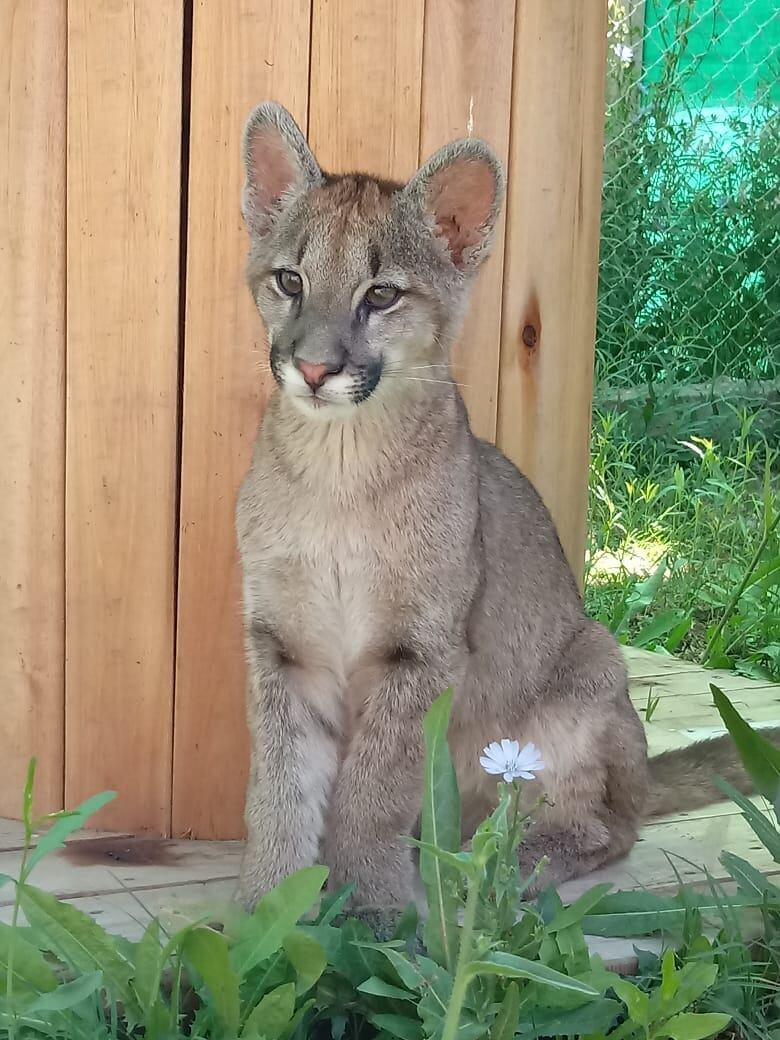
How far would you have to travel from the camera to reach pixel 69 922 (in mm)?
2160

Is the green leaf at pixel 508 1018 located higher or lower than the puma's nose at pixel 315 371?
lower

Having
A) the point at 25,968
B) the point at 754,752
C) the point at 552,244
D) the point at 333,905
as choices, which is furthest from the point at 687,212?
the point at 25,968

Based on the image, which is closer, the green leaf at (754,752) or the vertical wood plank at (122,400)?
the green leaf at (754,752)

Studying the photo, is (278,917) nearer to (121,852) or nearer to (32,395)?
(121,852)

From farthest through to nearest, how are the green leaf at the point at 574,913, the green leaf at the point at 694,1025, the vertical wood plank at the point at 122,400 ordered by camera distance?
the vertical wood plank at the point at 122,400 < the green leaf at the point at 574,913 < the green leaf at the point at 694,1025

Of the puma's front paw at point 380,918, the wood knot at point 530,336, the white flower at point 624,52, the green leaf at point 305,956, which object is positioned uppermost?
the white flower at point 624,52

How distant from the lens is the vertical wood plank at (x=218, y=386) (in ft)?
9.98

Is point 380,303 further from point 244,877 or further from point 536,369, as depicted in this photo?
point 244,877

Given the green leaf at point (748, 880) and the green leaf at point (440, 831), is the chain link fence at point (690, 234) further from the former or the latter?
the green leaf at point (440, 831)

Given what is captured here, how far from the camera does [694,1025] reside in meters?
2.05

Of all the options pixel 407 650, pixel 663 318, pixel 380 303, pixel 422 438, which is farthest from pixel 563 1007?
pixel 663 318

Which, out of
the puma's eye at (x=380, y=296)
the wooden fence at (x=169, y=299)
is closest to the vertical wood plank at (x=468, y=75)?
the wooden fence at (x=169, y=299)

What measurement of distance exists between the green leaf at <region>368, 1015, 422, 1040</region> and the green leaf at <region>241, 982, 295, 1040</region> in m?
0.17

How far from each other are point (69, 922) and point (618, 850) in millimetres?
1533
